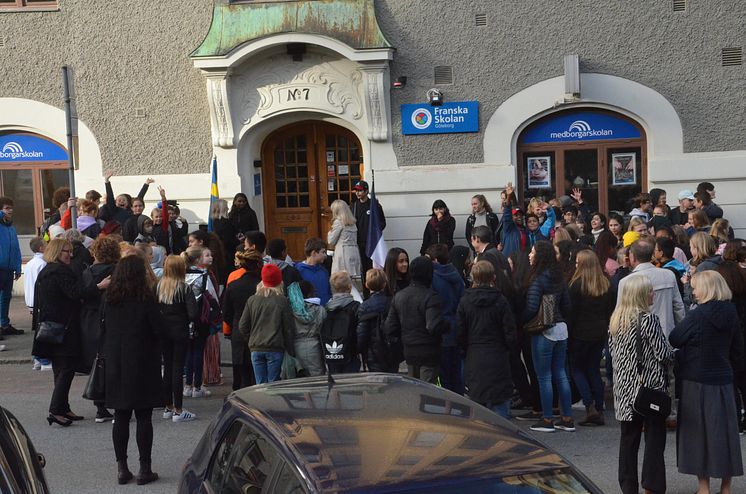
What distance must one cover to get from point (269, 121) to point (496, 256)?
7.85 meters

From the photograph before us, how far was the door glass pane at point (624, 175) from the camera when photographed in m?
16.3

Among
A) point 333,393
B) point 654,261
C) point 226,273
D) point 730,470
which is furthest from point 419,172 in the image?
point 333,393

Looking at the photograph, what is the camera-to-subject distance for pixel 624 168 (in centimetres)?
1634

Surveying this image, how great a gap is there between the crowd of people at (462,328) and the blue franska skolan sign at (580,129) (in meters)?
4.59

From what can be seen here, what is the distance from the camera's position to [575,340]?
9750 mm

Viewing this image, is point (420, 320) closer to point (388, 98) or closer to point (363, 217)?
point (363, 217)

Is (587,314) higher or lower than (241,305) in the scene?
lower

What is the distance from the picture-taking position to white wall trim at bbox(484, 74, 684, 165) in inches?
624

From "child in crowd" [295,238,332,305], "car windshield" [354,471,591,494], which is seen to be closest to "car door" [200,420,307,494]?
"car windshield" [354,471,591,494]

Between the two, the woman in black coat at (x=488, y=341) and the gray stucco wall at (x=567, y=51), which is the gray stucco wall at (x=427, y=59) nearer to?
the gray stucco wall at (x=567, y=51)

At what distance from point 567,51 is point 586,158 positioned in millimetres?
1691

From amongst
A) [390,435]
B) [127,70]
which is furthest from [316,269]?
[127,70]

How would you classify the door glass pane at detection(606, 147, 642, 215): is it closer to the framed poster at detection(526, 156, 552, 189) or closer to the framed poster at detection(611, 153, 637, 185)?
the framed poster at detection(611, 153, 637, 185)

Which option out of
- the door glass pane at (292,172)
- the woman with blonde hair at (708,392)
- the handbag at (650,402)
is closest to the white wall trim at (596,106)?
the door glass pane at (292,172)
